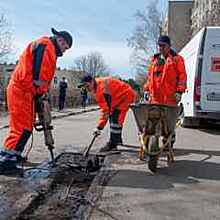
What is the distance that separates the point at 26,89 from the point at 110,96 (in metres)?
2.50

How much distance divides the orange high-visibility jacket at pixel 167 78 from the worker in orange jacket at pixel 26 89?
2.59 metres

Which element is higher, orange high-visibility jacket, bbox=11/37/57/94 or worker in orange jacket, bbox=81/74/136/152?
orange high-visibility jacket, bbox=11/37/57/94

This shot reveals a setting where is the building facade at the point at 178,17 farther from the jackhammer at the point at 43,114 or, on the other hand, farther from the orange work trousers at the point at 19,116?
the orange work trousers at the point at 19,116

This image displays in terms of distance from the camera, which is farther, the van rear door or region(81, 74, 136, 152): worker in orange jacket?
the van rear door

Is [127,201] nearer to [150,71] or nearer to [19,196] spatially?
[19,196]

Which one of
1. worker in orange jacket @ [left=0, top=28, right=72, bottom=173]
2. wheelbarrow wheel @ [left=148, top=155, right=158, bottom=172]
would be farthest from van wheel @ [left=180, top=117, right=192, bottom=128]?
worker in orange jacket @ [left=0, top=28, right=72, bottom=173]

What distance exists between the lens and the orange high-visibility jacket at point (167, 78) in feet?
30.4

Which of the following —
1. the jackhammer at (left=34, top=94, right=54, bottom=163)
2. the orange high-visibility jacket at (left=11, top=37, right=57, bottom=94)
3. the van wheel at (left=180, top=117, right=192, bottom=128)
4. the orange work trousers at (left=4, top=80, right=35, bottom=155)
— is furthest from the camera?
the van wheel at (left=180, top=117, right=192, bottom=128)

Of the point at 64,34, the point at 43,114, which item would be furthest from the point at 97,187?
the point at 64,34

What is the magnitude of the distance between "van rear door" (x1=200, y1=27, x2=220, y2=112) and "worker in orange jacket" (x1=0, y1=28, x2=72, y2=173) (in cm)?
762

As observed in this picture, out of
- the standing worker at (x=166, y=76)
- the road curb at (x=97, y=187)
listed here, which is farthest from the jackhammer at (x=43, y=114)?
the standing worker at (x=166, y=76)

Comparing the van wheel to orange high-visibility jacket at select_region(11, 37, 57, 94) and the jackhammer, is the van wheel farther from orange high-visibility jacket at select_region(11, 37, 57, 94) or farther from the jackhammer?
orange high-visibility jacket at select_region(11, 37, 57, 94)

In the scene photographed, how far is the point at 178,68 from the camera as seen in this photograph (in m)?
9.29

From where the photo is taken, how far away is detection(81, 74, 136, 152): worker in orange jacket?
366 inches
